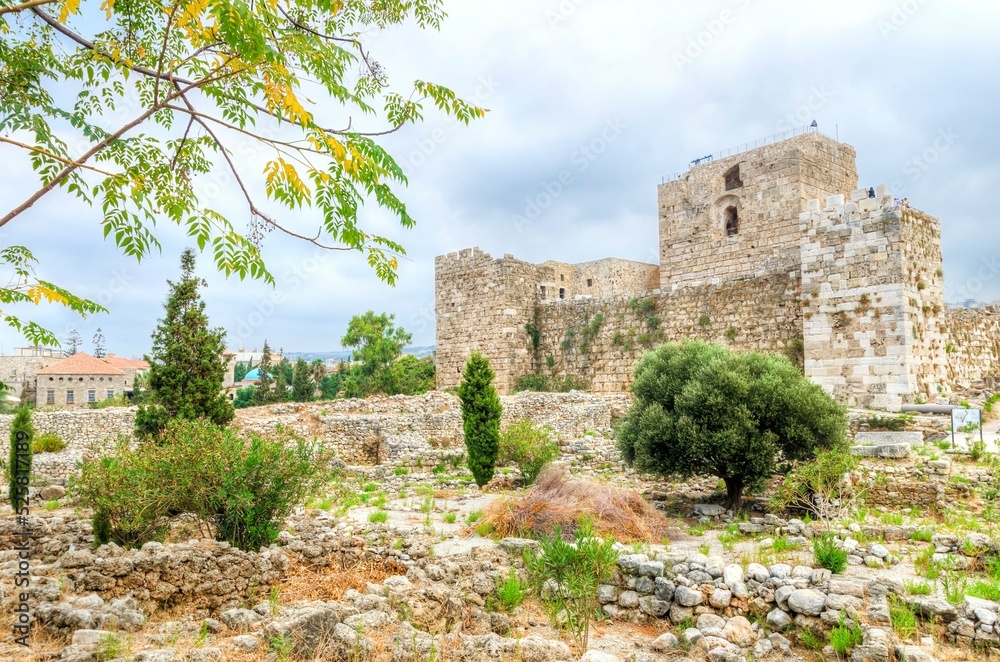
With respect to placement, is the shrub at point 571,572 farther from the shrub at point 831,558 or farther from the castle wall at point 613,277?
the castle wall at point 613,277

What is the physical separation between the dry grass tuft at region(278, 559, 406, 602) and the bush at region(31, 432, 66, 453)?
50.8ft

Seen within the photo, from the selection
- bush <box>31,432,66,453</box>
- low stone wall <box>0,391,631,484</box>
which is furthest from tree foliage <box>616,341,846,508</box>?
bush <box>31,432,66,453</box>

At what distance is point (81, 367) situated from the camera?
194 feet

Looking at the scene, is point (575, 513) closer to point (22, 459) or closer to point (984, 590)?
point (984, 590)

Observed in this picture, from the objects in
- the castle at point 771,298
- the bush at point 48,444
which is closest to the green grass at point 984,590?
the castle at point 771,298

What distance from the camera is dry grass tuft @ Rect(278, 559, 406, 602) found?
706cm

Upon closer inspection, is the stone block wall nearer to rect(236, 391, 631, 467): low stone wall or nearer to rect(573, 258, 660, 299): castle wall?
rect(236, 391, 631, 467): low stone wall

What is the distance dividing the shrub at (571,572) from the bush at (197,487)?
10.5 feet

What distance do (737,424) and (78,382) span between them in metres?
62.9

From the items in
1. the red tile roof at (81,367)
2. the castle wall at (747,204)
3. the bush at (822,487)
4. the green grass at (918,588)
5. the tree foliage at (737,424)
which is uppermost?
the castle wall at (747,204)

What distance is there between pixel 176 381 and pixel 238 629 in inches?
455

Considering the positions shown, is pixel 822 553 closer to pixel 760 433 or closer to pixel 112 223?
pixel 760 433

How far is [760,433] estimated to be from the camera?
1035 cm

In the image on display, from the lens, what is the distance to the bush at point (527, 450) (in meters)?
13.4
